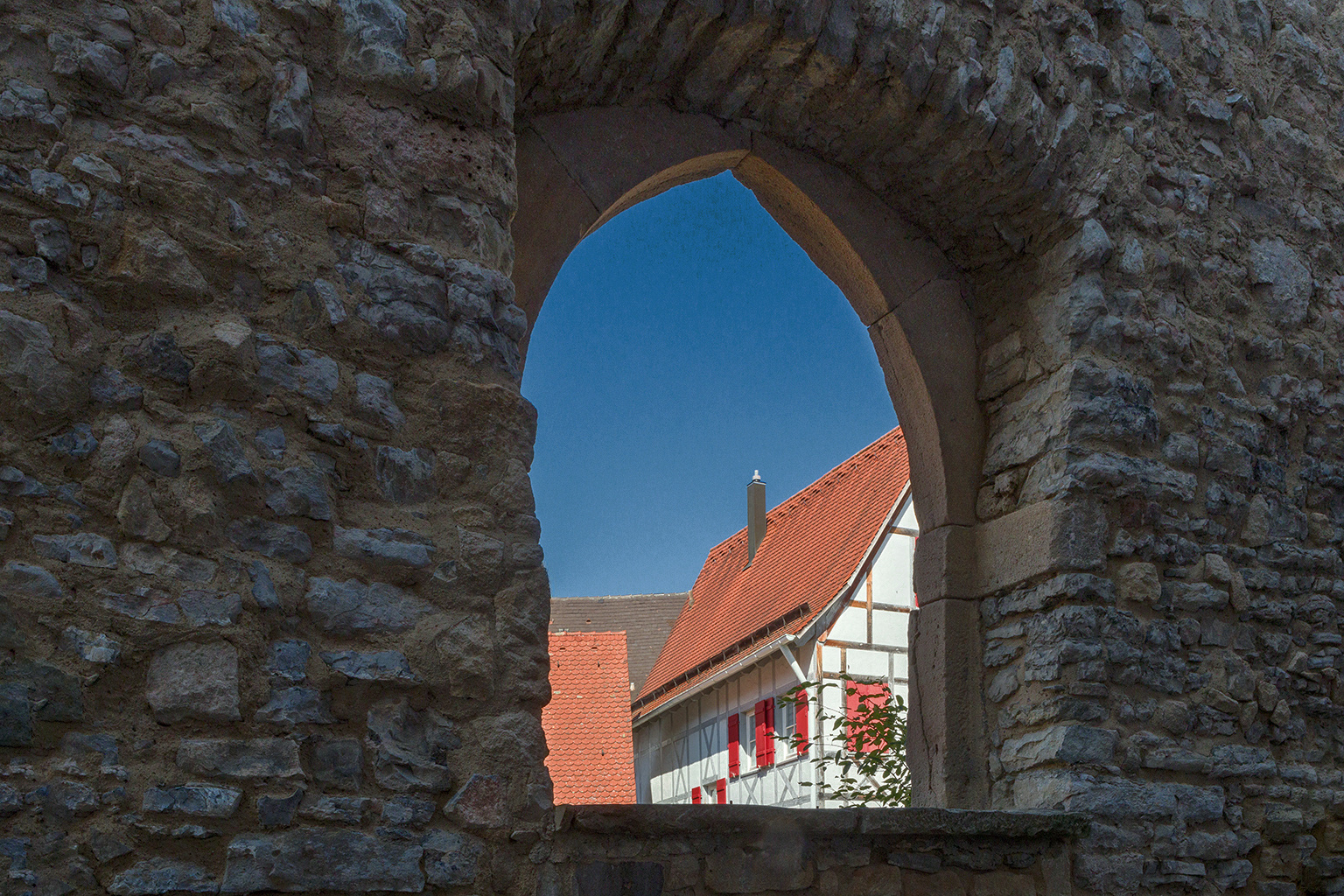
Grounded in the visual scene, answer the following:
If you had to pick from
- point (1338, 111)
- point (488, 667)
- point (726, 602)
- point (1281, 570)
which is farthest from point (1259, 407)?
point (726, 602)

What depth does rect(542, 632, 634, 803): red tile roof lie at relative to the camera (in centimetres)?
1126

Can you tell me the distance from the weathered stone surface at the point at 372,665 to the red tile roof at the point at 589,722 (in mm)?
8873

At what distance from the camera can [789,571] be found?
1312cm

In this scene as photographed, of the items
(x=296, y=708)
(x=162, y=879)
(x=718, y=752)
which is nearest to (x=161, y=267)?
(x=296, y=708)

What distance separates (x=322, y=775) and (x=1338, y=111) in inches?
175

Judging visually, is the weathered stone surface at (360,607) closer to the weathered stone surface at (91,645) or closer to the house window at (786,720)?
the weathered stone surface at (91,645)

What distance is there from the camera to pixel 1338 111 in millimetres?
4602

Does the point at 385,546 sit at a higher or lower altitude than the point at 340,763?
higher

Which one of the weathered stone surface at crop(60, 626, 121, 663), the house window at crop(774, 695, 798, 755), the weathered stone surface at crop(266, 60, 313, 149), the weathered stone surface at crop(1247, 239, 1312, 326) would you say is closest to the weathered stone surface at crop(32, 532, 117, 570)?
the weathered stone surface at crop(60, 626, 121, 663)

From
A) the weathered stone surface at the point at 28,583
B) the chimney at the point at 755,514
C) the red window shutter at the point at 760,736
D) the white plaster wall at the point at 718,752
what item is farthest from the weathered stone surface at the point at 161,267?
the chimney at the point at 755,514

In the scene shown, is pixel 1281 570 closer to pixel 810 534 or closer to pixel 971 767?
pixel 971 767

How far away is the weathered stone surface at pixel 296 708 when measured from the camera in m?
2.02

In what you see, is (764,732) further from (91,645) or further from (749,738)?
(91,645)

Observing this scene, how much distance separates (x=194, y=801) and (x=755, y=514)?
45.5ft
